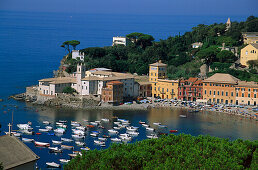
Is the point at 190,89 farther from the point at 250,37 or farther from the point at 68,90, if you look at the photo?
the point at 250,37

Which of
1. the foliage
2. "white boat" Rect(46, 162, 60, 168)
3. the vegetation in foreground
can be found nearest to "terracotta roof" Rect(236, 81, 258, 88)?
the foliage

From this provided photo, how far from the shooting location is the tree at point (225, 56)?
147ft

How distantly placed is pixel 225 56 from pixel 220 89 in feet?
21.4

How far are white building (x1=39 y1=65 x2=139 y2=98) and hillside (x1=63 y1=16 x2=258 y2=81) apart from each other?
195 inches

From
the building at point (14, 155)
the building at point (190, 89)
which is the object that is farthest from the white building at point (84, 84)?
the building at point (14, 155)

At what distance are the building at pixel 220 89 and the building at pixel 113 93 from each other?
22.3ft

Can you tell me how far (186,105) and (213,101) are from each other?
7.67 ft

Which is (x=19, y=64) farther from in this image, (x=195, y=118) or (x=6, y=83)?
(x=195, y=118)

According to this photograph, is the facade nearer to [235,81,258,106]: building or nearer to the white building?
the white building

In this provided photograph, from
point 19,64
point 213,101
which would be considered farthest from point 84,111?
point 19,64

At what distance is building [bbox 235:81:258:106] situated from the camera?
38.1m

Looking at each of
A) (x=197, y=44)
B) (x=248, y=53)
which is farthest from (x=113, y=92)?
(x=197, y=44)

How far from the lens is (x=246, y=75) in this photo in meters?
41.8

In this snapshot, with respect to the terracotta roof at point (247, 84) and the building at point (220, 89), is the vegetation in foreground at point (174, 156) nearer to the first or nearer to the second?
the terracotta roof at point (247, 84)
